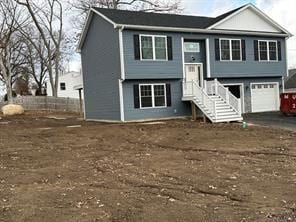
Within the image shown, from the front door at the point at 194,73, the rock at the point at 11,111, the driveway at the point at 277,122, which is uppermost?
the front door at the point at 194,73

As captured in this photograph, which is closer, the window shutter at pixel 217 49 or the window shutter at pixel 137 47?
the window shutter at pixel 137 47

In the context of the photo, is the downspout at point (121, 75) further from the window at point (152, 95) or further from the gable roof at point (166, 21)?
the window at point (152, 95)

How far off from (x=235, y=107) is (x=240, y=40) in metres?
6.14

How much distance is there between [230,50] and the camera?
25.9 m

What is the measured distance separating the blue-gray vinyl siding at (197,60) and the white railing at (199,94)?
2.78 ft

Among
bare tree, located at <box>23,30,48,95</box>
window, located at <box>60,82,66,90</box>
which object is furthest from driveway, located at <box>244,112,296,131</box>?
bare tree, located at <box>23,30,48,95</box>

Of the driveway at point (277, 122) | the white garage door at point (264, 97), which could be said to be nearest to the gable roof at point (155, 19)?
the white garage door at point (264, 97)

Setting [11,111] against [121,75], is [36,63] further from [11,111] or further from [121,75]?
[121,75]

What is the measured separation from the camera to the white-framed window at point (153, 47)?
22688 millimetres

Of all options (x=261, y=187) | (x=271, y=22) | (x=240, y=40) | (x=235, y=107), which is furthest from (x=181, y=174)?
(x=271, y=22)

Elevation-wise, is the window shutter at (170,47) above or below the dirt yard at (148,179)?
above

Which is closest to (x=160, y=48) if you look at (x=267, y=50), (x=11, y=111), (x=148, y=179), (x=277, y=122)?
(x=277, y=122)

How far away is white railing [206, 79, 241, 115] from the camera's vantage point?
2170cm

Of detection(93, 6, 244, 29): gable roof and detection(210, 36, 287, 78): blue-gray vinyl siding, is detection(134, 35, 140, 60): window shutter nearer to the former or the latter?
→ detection(93, 6, 244, 29): gable roof
